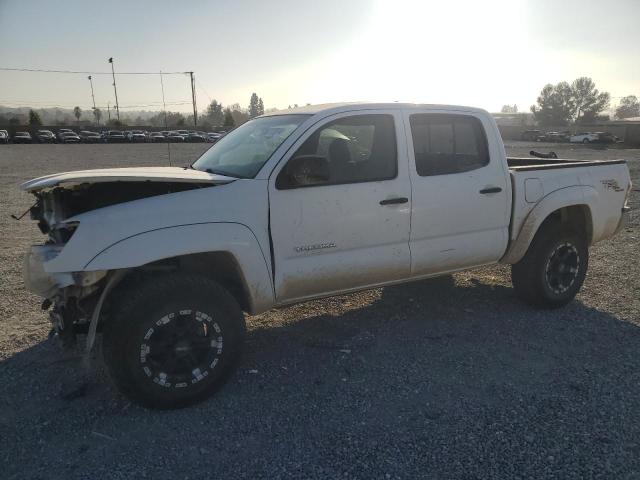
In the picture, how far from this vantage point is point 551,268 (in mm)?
4891

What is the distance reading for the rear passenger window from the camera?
4109 mm

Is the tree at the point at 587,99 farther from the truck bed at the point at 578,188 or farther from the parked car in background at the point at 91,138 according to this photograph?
the truck bed at the point at 578,188

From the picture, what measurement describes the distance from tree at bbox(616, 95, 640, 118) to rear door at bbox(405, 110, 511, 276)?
486 feet

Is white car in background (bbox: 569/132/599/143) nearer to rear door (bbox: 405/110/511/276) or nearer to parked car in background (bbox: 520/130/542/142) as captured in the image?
parked car in background (bbox: 520/130/542/142)

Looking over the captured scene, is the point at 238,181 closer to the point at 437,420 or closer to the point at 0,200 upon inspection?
the point at 437,420

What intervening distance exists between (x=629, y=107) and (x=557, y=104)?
5610 centimetres

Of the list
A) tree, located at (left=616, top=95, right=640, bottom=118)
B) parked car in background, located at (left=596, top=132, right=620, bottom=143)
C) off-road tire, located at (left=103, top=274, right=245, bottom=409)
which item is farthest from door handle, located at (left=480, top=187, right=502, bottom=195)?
tree, located at (left=616, top=95, right=640, bottom=118)

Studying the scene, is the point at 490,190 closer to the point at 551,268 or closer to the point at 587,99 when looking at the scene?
the point at 551,268

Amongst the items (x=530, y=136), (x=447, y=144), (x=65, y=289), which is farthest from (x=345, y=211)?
(x=530, y=136)

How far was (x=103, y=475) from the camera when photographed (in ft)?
8.70

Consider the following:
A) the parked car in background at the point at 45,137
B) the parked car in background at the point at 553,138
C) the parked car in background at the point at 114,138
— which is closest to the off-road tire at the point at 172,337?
the parked car in background at the point at 45,137

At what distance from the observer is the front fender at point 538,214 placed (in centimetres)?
463

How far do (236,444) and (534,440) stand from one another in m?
1.82

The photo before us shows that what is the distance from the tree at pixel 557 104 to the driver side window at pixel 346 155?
360 feet
